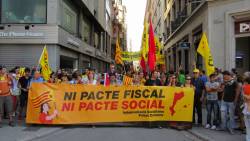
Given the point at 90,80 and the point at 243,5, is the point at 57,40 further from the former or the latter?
the point at 243,5

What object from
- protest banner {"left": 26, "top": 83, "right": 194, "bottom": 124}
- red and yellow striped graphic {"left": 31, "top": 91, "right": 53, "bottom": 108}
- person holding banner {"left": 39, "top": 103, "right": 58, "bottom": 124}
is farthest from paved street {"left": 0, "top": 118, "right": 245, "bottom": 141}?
red and yellow striped graphic {"left": 31, "top": 91, "right": 53, "bottom": 108}

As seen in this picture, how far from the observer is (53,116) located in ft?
43.6

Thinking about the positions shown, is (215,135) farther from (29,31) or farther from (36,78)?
(29,31)

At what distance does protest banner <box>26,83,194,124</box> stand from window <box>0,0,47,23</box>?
34.8 feet

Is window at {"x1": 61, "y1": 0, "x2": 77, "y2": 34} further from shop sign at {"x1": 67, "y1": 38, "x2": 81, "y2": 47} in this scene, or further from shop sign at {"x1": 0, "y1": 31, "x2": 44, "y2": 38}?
shop sign at {"x1": 0, "y1": 31, "x2": 44, "y2": 38}

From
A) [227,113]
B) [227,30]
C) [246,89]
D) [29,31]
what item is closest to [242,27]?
[227,30]

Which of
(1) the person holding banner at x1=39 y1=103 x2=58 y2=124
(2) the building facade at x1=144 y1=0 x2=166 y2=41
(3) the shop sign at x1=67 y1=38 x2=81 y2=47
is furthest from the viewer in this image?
(2) the building facade at x1=144 y1=0 x2=166 y2=41

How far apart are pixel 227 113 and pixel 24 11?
14.7 m

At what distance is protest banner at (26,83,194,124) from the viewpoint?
1334cm

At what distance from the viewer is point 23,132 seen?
12039 mm

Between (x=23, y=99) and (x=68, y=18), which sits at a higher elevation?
(x=68, y=18)

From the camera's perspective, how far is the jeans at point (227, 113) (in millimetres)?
12008

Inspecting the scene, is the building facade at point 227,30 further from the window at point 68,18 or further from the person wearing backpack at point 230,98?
the window at point 68,18

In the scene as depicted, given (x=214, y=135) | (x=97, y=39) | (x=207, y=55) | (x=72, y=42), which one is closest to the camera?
(x=214, y=135)
